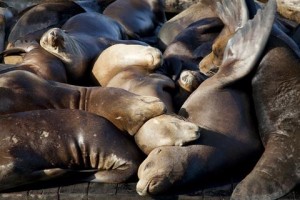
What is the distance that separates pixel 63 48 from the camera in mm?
5691

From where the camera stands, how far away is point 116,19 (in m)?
7.53

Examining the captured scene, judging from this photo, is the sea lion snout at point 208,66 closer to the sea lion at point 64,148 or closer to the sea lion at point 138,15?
the sea lion at point 64,148

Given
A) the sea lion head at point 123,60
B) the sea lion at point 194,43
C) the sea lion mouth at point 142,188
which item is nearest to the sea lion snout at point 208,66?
the sea lion at point 194,43

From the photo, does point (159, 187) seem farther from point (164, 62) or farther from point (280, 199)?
point (164, 62)

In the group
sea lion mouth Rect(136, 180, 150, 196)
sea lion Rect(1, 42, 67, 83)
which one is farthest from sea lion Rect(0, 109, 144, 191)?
sea lion Rect(1, 42, 67, 83)

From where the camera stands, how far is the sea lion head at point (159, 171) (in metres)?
4.00

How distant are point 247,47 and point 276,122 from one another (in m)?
0.65

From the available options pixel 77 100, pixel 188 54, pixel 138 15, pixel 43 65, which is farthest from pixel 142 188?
pixel 138 15

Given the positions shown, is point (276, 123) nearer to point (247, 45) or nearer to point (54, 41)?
point (247, 45)

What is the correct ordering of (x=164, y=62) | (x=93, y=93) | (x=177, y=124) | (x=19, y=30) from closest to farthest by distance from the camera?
(x=177, y=124) < (x=93, y=93) < (x=164, y=62) < (x=19, y=30)

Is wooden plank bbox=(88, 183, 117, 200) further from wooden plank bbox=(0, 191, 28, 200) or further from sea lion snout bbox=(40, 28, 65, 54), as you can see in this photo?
sea lion snout bbox=(40, 28, 65, 54)

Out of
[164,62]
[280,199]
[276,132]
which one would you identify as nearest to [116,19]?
[164,62]

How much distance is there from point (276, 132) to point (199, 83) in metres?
0.94

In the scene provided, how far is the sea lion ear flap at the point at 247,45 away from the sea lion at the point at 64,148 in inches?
39.1
